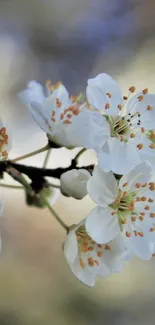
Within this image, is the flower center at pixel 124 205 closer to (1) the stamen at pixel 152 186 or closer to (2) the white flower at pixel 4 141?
(1) the stamen at pixel 152 186

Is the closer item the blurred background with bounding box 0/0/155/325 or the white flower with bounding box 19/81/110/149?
the white flower with bounding box 19/81/110/149

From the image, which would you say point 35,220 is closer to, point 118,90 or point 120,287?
point 120,287

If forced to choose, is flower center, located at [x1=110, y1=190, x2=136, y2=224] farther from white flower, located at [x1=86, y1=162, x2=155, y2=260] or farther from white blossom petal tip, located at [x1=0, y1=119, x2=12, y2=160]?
white blossom petal tip, located at [x1=0, y1=119, x2=12, y2=160]

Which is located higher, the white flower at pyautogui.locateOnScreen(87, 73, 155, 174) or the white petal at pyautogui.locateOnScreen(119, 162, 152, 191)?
the white flower at pyautogui.locateOnScreen(87, 73, 155, 174)

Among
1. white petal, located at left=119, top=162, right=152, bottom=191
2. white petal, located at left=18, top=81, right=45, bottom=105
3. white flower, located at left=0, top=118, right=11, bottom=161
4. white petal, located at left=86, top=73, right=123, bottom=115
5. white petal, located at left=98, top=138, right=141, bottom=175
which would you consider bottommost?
white petal, located at left=119, top=162, right=152, bottom=191

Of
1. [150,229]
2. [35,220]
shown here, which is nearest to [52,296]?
[35,220]

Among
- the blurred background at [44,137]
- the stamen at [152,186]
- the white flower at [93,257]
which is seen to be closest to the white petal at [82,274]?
the white flower at [93,257]

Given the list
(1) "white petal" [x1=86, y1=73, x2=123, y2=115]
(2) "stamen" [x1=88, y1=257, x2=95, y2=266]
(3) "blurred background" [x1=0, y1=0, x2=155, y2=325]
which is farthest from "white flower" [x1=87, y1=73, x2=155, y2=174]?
(3) "blurred background" [x1=0, y1=0, x2=155, y2=325]
